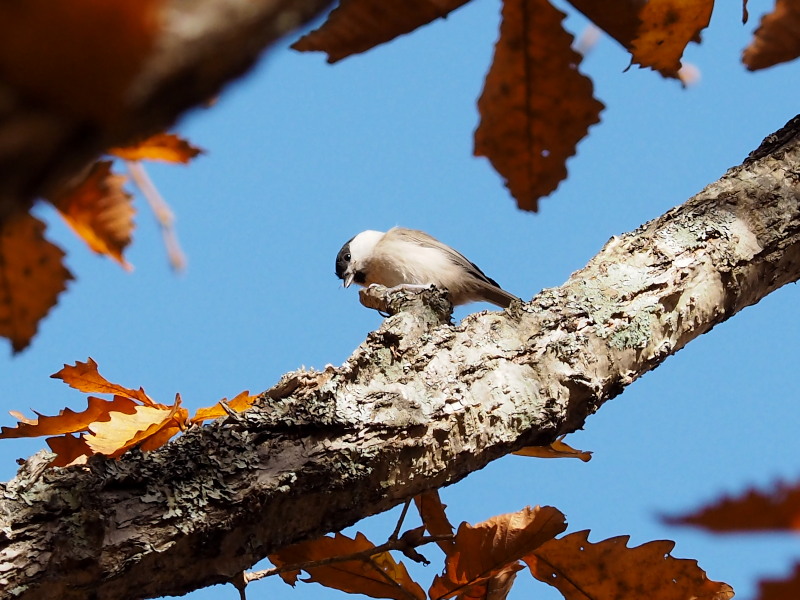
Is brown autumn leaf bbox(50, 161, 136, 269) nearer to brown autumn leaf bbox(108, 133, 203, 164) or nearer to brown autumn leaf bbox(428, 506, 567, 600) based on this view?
brown autumn leaf bbox(108, 133, 203, 164)

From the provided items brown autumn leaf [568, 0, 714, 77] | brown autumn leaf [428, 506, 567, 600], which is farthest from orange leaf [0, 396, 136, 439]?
brown autumn leaf [568, 0, 714, 77]

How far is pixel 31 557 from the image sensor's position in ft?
4.88

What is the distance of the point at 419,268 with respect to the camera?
593 centimetres

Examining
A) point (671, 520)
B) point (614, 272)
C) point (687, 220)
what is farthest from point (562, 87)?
point (687, 220)

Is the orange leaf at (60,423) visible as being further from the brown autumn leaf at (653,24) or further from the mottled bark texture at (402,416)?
the brown autumn leaf at (653,24)

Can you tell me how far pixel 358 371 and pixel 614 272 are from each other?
0.84 meters

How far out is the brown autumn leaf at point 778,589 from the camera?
55cm

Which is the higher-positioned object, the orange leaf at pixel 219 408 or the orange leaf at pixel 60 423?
the orange leaf at pixel 219 408

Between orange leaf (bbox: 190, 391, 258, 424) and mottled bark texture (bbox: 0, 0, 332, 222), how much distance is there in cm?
175

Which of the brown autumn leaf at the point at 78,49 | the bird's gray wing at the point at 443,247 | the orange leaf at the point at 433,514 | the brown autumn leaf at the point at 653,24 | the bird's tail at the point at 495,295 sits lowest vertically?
the brown autumn leaf at the point at 78,49

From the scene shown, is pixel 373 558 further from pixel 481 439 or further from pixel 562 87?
pixel 562 87

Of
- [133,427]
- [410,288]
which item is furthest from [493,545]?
[410,288]

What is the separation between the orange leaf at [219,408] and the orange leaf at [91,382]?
0.14 metres

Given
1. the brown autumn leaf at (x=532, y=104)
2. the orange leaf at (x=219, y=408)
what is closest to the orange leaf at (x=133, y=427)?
the orange leaf at (x=219, y=408)
